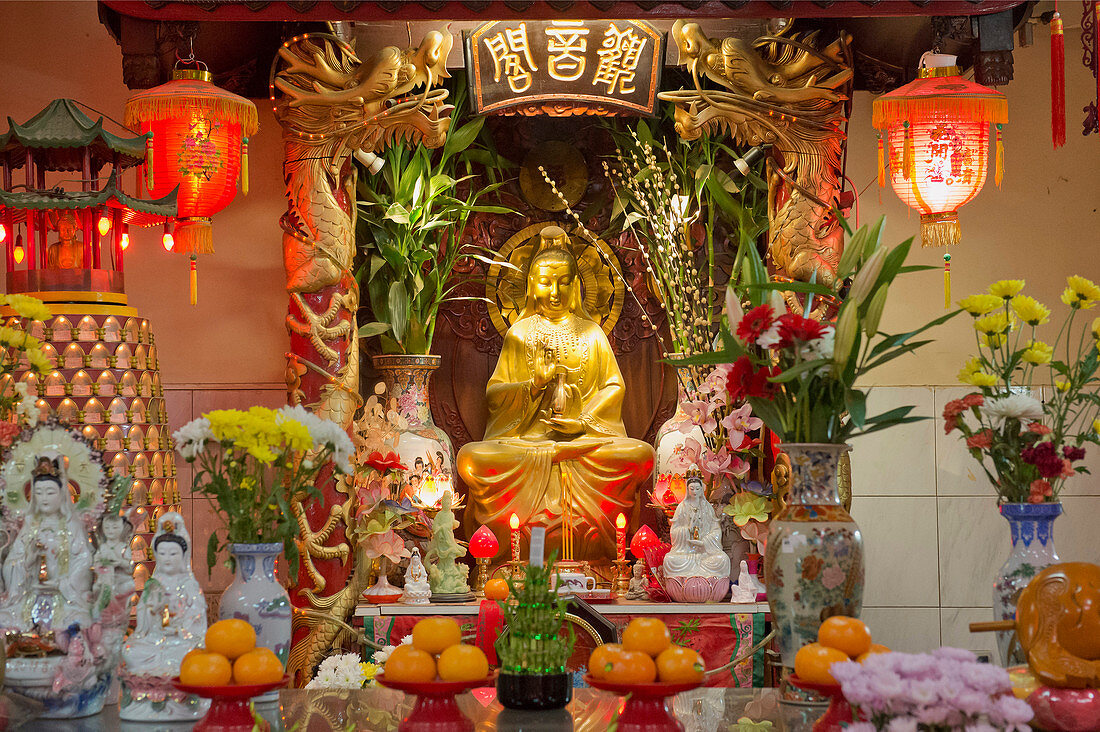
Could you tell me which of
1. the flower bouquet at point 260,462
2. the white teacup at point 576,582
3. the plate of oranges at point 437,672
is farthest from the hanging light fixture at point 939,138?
the plate of oranges at point 437,672

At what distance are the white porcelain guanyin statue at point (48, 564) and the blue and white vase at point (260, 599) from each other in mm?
254

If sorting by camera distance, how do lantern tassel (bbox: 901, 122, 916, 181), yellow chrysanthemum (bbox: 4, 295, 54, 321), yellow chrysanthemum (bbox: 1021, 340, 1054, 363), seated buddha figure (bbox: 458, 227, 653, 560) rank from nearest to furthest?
yellow chrysanthemum (bbox: 1021, 340, 1054, 363) < yellow chrysanthemum (bbox: 4, 295, 54, 321) < lantern tassel (bbox: 901, 122, 916, 181) < seated buddha figure (bbox: 458, 227, 653, 560)

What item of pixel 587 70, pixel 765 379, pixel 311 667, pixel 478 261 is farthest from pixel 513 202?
pixel 765 379

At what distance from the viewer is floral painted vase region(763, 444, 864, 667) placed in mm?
2262

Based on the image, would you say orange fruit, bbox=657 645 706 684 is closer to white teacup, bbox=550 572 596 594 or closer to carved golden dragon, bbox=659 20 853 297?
white teacup, bbox=550 572 596 594

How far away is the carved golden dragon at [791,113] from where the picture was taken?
4.64 metres

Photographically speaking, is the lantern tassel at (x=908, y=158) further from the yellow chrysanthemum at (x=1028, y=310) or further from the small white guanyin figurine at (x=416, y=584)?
the small white guanyin figurine at (x=416, y=584)

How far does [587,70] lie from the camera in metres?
4.74

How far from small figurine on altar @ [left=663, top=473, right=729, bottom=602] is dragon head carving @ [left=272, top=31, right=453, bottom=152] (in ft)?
5.94

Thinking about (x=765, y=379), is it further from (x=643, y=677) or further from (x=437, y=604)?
(x=437, y=604)

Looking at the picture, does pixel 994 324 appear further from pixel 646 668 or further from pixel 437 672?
pixel 437 672

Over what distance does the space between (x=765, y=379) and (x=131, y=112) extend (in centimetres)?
285

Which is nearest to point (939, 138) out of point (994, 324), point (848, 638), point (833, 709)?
point (994, 324)

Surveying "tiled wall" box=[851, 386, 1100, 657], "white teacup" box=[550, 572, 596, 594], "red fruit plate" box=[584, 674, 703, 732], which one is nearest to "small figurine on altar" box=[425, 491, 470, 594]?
"white teacup" box=[550, 572, 596, 594]
